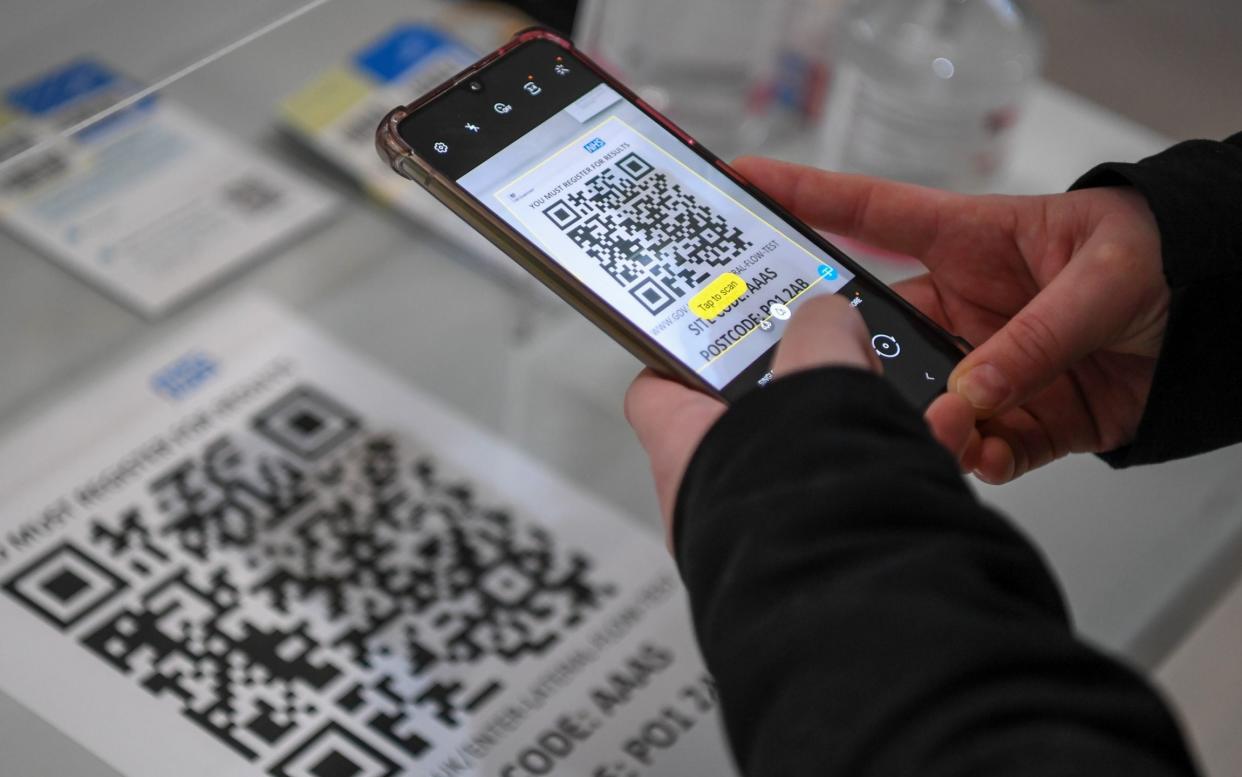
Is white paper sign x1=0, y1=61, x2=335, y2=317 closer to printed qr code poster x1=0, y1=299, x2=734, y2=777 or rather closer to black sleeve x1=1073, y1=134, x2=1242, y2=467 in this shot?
printed qr code poster x1=0, y1=299, x2=734, y2=777

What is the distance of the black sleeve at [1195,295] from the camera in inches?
22.2

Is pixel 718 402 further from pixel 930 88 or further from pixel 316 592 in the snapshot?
pixel 930 88

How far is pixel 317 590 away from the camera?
0.72 metres

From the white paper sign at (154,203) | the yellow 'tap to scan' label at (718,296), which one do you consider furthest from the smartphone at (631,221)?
the white paper sign at (154,203)

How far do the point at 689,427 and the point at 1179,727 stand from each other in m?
0.20

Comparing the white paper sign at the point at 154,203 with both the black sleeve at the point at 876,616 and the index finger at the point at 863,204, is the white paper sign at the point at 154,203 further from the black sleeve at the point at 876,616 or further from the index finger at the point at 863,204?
the black sleeve at the point at 876,616

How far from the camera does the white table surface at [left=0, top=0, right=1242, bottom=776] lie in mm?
787

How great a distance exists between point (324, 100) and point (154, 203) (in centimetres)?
14

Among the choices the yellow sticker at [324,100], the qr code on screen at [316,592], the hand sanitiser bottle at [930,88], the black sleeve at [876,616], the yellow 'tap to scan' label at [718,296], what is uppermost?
the black sleeve at [876,616]

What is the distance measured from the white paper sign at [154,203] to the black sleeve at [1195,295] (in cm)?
52

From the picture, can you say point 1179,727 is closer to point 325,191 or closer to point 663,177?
point 663,177

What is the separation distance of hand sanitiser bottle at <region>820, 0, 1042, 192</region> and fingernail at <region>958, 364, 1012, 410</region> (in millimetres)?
438

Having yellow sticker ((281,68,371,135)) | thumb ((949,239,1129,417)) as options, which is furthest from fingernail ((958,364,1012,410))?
yellow sticker ((281,68,371,135))

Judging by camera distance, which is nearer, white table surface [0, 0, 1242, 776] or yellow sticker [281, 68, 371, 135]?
white table surface [0, 0, 1242, 776]
